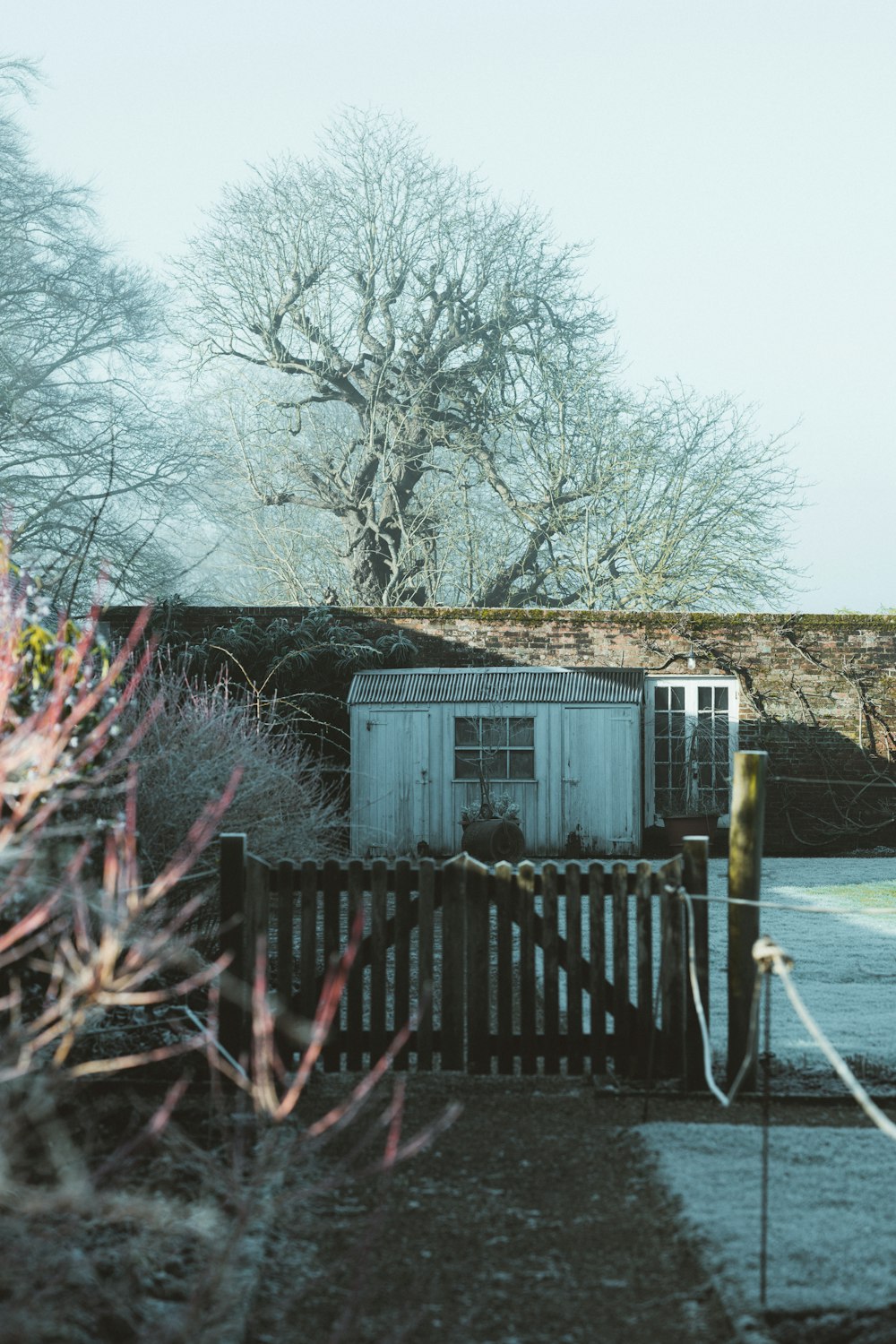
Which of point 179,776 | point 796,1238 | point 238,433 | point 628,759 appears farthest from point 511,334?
point 796,1238

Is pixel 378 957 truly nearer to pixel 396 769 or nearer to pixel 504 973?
pixel 504 973

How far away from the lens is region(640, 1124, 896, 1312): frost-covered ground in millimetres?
3838

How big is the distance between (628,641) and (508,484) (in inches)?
366

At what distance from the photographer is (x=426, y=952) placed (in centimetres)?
641

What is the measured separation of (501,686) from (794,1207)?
12.9 meters

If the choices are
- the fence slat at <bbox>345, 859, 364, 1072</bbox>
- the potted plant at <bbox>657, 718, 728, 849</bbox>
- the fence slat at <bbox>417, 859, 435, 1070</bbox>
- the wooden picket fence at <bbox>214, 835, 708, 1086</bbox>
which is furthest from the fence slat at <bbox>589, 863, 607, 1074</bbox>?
the potted plant at <bbox>657, 718, 728, 849</bbox>

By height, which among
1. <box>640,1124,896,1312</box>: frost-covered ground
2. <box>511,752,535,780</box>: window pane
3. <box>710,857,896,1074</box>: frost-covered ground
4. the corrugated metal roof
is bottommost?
<box>640,1124,896,1312</box>: frost-covered ground

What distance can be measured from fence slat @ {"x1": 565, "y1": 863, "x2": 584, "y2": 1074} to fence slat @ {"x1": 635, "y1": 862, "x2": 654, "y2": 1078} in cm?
28

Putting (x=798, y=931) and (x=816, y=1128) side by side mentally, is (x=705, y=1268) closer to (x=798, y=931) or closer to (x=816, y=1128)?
(x=816, y=1128)

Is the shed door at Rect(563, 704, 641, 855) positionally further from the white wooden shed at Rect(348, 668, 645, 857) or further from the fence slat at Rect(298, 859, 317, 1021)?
the fence slat at Rect(298, 859, 317, 1021)

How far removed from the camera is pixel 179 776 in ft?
27.6

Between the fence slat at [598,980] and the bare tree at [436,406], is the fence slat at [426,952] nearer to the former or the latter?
the fence slat at [598,980]

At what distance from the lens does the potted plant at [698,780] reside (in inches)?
691

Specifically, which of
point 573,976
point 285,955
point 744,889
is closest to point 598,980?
point 573,976
